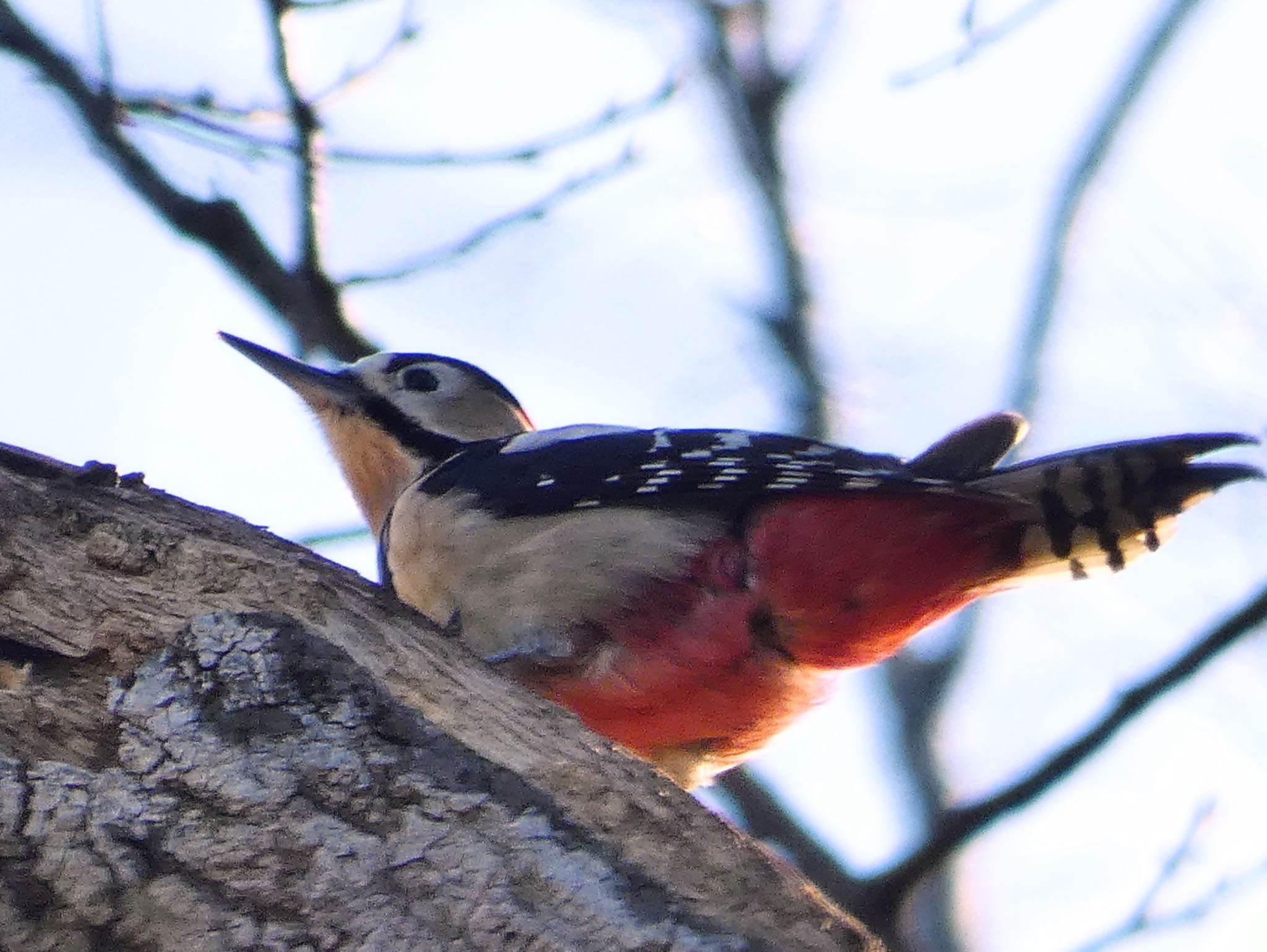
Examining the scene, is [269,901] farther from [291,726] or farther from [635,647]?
[635,647]

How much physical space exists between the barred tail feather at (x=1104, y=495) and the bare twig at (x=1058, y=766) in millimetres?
312

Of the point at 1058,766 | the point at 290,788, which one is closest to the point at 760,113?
the point at 1058,766

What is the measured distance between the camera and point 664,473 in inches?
138

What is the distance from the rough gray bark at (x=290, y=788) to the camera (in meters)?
1.58

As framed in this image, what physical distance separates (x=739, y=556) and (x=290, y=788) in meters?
1.75

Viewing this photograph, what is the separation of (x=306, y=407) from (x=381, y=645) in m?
2.32

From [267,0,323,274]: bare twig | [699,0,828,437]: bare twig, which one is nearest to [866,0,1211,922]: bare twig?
[699,0,828,437]: bare twig

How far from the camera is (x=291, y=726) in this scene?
176 centimetres

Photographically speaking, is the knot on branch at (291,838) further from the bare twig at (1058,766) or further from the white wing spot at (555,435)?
the white wing spot at (555,435)

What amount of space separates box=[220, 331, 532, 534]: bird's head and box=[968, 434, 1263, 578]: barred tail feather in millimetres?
1629

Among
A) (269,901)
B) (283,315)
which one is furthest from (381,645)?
(283,315)

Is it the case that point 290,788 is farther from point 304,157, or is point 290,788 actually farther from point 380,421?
point 380,421

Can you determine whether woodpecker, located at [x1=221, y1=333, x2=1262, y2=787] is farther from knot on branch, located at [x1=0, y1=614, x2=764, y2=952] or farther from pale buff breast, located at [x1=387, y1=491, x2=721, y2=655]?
knot on branch, located at [x1=0, y1=614, x2=764, y2=952]

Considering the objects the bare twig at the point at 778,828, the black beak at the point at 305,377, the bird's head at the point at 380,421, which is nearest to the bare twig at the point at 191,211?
the black beak at the point at 305,377
